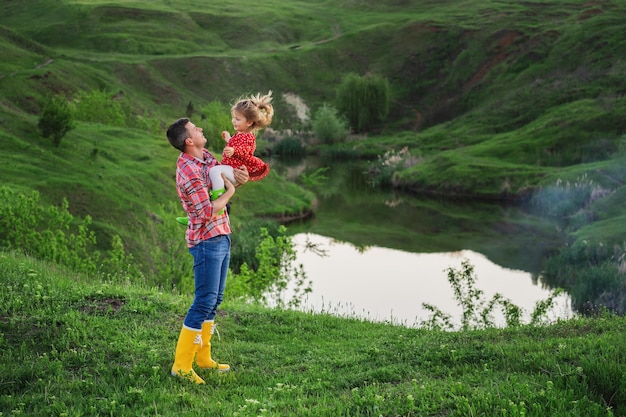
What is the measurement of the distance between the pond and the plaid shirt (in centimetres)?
1159

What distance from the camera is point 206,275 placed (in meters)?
9.09

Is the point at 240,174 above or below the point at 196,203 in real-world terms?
above

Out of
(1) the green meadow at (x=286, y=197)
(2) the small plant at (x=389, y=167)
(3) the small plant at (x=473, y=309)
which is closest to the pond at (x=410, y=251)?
(3) the small plant at (x=473, y=309)

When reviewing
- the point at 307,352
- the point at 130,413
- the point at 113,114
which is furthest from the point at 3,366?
the point at 113,114

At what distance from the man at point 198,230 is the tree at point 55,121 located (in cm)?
2662

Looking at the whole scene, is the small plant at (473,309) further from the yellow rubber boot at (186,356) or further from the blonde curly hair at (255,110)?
the blonde curly hair at (255,110)

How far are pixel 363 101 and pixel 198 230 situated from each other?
97.3 metres

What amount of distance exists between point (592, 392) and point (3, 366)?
7.35 meters

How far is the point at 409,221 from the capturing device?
155 ft

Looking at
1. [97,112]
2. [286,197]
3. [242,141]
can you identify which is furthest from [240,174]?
[97,112]

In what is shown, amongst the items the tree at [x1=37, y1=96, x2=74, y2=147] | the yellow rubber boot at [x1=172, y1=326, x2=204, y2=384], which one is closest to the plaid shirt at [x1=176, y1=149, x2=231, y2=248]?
the yellow rubber boot at [x1=172, y1=326, x2=204, y2=384]

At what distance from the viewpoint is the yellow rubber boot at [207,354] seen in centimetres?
950

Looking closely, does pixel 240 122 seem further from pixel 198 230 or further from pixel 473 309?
pixel 473 309

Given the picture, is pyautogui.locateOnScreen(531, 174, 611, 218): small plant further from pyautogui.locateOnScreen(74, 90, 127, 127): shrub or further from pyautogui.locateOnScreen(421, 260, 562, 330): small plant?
pyautogui.locateOnScreen(74, 90, 127, 127): shrub
